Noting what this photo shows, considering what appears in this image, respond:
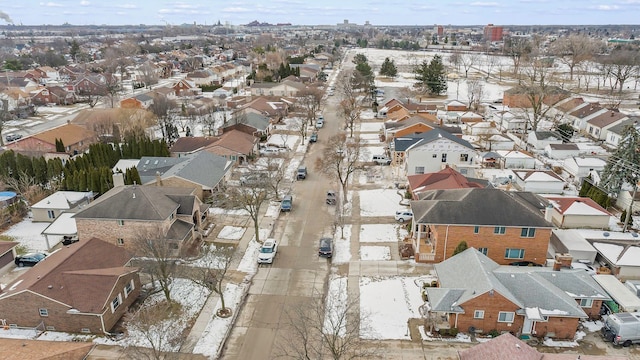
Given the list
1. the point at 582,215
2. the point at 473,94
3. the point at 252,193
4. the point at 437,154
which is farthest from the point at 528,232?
the point at 473,94

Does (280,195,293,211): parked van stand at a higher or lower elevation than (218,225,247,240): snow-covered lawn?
higher

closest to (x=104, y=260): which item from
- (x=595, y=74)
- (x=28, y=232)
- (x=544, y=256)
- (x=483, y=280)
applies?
(x=28, y=232)

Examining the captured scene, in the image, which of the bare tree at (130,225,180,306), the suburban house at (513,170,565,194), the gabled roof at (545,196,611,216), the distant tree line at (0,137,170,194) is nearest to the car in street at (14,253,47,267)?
the bare tree at (130,225,180,306)

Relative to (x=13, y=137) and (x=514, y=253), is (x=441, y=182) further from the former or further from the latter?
(x=13, y=137)

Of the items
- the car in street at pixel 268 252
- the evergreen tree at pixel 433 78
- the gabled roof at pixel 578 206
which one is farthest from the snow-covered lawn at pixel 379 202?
the evergreen tree at pixel 433 78

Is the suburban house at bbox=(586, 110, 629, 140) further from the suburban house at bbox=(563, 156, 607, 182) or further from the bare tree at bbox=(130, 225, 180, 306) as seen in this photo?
the bare tree at bbox=(130, 225, 180, 306)
